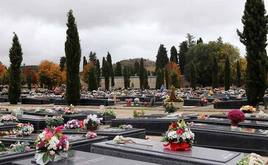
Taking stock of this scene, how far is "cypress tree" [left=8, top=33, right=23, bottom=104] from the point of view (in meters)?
35.9

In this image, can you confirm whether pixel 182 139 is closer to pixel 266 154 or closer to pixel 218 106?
pixel 266 154

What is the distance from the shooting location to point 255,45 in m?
24.5

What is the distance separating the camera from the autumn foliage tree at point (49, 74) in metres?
76.2

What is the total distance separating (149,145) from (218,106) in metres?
18.0

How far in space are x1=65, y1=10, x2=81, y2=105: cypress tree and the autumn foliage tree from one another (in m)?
45.6

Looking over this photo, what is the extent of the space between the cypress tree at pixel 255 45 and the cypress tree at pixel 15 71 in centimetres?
2112

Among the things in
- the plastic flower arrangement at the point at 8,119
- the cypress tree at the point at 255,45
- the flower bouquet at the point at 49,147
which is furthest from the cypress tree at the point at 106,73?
the flower bouquet at the point at 49,147

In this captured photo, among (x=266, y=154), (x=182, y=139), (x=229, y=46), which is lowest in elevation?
(x=266, y=154)

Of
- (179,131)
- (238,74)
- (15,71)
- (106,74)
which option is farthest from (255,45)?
(106,74)

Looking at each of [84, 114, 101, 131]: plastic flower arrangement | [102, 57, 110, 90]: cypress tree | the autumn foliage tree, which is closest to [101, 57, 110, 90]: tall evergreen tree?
[102, 57, 110, 90]: cypress tree

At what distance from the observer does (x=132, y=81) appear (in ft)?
309

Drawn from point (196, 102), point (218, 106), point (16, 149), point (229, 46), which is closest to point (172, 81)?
point (229, 46)

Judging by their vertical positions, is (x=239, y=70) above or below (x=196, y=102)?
above

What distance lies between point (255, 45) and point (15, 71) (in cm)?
2206
